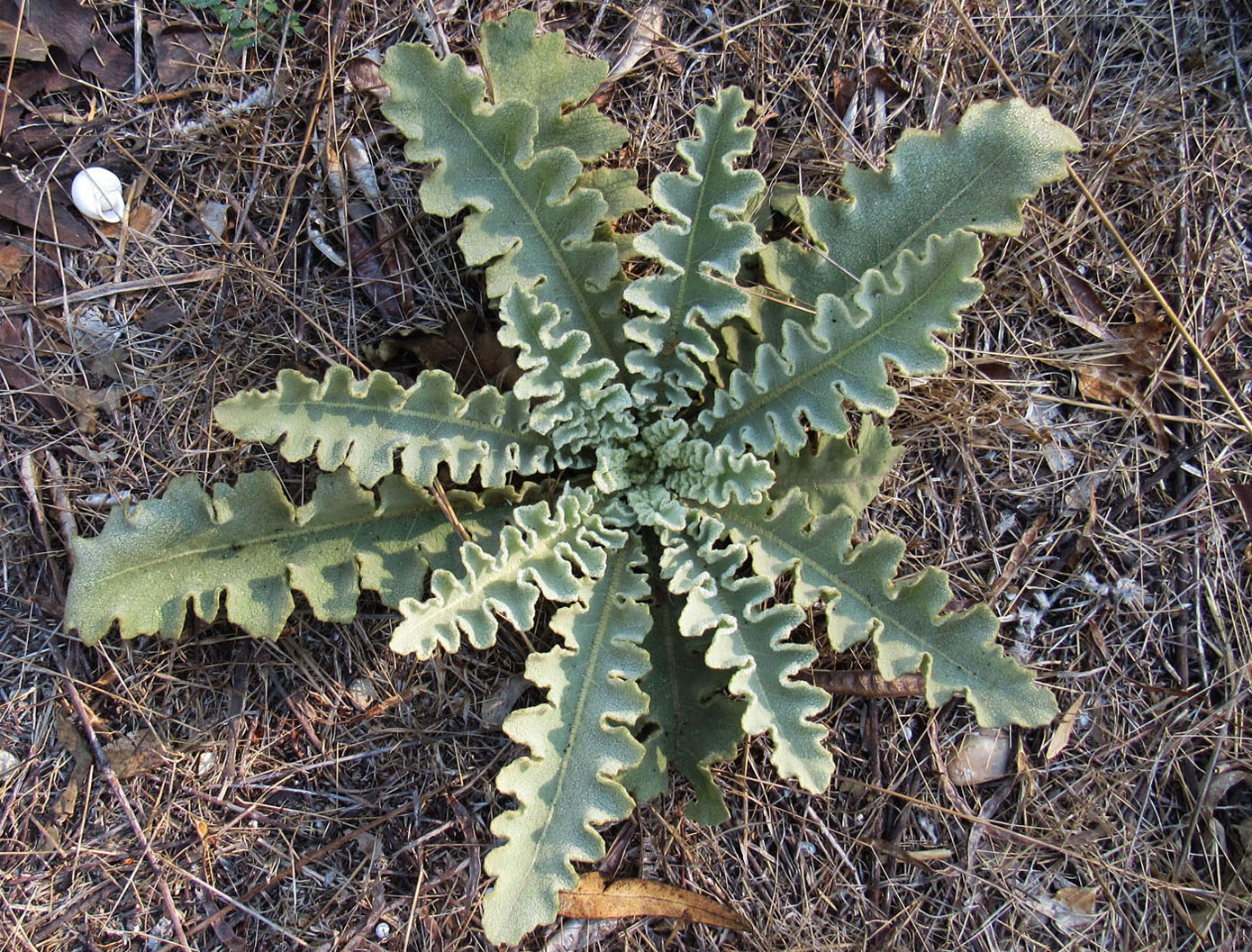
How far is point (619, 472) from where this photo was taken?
3.15 metres

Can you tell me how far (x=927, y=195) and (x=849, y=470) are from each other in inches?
36.8

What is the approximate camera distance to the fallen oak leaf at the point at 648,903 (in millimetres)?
3207

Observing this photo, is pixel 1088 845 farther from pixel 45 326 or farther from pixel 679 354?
pixel 45 326

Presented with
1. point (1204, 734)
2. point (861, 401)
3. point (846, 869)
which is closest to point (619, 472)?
point (861, 401)

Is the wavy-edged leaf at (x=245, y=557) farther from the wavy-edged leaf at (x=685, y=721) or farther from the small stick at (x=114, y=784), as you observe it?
the wavy-edged leaf at (x=685, y=721)

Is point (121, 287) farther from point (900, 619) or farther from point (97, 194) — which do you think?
point (900, 619)

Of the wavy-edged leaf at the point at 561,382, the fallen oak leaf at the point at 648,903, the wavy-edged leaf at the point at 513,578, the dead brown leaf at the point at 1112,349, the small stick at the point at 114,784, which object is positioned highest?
the dead brown leaf at the point at 1112,349

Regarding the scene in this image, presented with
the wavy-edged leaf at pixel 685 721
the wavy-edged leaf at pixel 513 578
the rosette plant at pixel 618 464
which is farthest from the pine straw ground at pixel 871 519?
the wavy-edged leaf at pixel 513 578

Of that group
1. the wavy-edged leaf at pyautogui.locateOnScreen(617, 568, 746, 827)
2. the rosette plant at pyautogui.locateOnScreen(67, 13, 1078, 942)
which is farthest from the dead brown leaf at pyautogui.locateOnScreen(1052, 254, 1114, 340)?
the wavy-edged leaf at pyautogui.locateOnScreen(617, 568, 746, 827)

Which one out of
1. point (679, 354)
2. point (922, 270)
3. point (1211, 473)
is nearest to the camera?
point (922, 270)

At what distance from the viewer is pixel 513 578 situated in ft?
9.07

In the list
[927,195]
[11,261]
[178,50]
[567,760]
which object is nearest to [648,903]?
[567,760]

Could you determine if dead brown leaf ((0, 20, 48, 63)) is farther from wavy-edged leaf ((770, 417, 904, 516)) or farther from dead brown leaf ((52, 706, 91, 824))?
wavy-edged leaf ((770, 417, 904, 516))

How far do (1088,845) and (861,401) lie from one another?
1.94 metres
